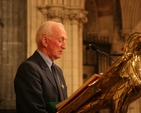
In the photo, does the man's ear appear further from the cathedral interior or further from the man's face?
the cathedral interior

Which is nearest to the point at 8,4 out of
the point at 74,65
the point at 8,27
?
the point at 8,27

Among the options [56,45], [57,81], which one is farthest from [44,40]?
[57,81]

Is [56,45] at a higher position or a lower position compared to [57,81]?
higher

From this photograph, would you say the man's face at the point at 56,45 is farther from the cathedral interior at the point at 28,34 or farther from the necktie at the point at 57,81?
the cathedral interior at the point at 28,34

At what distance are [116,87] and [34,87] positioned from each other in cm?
51

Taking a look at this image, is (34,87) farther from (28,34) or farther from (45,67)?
(28,34)

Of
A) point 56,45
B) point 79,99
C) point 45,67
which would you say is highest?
point 56,45

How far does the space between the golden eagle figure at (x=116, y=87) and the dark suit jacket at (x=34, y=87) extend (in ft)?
0.69

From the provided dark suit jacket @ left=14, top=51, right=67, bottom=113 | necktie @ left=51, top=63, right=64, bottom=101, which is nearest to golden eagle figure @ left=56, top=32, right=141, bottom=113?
dark suit jacket @ left=14, top=51, right=67, bottom=113

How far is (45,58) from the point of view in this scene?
2.57 m

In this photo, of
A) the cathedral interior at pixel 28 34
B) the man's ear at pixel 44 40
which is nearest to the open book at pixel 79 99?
the man's ear at pixel 44 40

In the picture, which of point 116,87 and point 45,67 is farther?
point 45,67

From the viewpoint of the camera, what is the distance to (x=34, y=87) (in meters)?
2.33

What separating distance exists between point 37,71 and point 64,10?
4996mm
